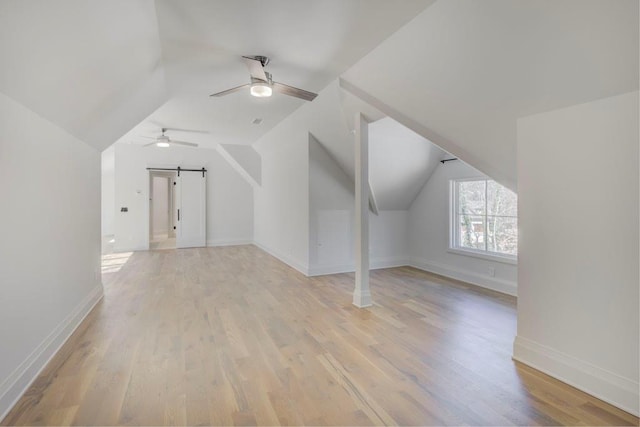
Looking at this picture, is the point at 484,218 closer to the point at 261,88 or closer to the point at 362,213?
the point at 362,213

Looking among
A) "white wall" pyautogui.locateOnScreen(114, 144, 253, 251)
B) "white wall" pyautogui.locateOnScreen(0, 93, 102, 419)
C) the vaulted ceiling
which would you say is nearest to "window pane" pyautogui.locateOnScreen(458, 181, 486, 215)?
the vaulted ceiling

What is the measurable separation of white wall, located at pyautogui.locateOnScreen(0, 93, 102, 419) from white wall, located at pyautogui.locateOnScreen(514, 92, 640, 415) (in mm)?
3541

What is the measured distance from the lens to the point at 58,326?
8.38ft

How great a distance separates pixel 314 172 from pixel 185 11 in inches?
122

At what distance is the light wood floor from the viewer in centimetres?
174

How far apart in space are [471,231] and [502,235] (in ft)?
1.71

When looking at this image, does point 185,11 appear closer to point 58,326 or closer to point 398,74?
point 398,74

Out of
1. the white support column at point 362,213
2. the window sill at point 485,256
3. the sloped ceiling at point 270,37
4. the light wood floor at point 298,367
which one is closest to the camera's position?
the light wood floor at point 298,367

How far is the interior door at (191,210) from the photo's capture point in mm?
7945

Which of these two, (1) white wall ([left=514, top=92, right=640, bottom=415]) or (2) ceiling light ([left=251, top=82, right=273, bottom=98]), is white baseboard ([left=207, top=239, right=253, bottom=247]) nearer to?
(2) ceiling light ([left=251, top=82, right=273, bottom=98])

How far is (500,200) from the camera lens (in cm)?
438

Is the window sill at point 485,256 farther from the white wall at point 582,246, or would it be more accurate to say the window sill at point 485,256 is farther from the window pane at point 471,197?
the white wall at point 582,246

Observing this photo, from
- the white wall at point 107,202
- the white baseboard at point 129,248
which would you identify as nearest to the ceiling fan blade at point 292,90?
the white baseboard at point 129,248

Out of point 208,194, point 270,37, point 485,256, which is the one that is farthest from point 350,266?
point 208,194
